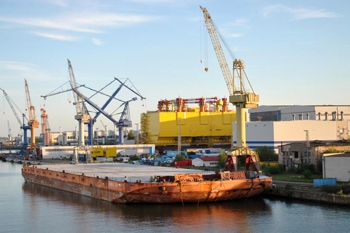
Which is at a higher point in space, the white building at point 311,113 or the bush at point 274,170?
the white building at point 311,113

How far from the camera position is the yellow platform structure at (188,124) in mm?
80188

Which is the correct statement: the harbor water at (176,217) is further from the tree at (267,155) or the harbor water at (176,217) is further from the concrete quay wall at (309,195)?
the tree at (267,155)

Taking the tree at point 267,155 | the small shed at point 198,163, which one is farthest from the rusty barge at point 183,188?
the tree at point 267,155

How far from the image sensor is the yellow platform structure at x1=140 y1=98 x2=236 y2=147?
80188 millimetres

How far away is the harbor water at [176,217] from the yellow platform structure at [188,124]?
47.2m

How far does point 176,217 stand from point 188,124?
56355mm

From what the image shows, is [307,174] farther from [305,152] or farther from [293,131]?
[293,131]

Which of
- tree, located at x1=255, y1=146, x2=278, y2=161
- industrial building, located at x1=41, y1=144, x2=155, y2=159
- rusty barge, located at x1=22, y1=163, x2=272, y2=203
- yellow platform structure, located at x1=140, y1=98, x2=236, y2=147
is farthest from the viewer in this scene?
yellow platform structure, located at x1=140, y1=98, x2=236, y2=147

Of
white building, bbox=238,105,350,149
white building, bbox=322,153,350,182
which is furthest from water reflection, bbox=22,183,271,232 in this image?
white building, bbox=238,105,350,149

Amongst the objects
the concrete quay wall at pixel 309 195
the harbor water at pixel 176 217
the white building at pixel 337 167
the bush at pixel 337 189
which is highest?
the white building at pixel 337 167

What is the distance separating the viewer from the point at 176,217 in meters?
26.1

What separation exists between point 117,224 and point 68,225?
2.39m

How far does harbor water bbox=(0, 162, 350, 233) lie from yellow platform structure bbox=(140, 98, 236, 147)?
47247mm

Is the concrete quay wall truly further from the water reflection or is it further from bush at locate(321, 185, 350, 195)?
the water reflection
